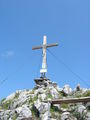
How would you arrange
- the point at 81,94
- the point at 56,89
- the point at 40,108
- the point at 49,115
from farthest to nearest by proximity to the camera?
the point at 56,89
the point at 81,94
the point at 40,108
the point at 49,115

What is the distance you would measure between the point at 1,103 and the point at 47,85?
6416 mm

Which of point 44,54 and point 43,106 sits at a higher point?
point 44,54

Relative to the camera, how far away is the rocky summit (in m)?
19.8

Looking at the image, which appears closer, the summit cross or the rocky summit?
the rocky summit

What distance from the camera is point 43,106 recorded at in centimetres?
2055

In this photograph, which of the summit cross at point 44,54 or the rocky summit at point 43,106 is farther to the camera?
the summit cross at point 44,54

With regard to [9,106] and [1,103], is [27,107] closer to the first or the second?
[9,106]

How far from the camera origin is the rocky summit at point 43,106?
1978cm

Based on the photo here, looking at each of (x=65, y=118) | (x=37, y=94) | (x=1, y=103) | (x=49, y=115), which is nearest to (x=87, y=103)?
(x=65, y=118)

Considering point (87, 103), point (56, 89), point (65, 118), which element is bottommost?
point (65, 118)

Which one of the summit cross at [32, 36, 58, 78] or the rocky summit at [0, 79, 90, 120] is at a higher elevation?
the summit cross at [32, 36, 58, 78]

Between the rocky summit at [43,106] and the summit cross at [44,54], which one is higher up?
the summit cross at [44,54]

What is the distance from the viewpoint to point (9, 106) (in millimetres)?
24078

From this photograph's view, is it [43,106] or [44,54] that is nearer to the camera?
[43,106]
